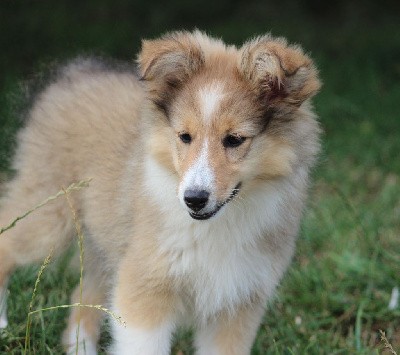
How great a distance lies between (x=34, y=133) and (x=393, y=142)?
14.0 feet

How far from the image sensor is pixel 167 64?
380 cm

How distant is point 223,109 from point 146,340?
1195mm

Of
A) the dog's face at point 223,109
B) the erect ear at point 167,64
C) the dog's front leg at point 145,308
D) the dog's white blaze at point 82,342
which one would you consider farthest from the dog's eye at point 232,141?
the dog's white blaze at point 82,342

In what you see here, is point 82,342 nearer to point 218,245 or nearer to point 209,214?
point 218,245

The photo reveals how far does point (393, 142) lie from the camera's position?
8.09m

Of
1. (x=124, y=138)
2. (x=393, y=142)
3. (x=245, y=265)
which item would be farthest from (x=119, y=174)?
(x=393, y=142)

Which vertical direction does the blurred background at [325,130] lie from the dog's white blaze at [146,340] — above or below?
below

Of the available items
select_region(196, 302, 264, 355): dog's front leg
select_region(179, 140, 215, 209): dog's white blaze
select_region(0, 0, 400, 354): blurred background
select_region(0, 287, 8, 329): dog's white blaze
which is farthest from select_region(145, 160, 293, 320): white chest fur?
select_region(0, 287, 8, 329): dog's white blaze

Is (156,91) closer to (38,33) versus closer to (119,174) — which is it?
(119,174)

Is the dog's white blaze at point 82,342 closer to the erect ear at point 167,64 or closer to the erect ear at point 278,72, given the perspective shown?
the erect ear at point 167,64

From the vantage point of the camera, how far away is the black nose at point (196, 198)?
138 inches

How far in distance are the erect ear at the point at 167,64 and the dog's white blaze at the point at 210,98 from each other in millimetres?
160

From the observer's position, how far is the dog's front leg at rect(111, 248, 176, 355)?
158 inches

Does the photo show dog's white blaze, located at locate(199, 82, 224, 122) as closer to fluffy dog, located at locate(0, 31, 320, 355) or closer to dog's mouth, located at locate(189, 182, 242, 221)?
fluffy dog, located at locate(0, 31, 320, 355)
